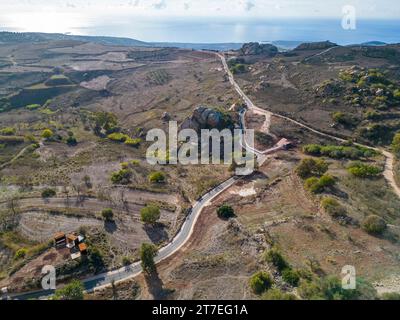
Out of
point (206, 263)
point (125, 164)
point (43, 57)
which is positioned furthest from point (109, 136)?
point (43, 57)

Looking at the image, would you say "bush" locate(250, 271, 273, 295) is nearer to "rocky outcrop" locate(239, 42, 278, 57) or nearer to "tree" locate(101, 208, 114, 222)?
"tree" locate(101, 208, 114, 222)

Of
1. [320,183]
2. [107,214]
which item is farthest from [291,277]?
[107,214]

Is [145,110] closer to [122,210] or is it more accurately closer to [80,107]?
[80,107]

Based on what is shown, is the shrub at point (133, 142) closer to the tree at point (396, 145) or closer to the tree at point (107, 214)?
the tree at point (107, 214)

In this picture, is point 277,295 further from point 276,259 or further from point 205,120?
point 205,120

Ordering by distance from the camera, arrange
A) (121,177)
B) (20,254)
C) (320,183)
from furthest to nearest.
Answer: (121,177), (320,183), (20,254)

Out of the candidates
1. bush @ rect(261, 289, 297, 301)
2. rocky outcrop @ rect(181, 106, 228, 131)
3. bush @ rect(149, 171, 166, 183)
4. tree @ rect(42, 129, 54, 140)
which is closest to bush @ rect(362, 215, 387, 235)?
bush @ rect(261, 289, 297, 301)

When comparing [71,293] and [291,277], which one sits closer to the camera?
[71,293]
